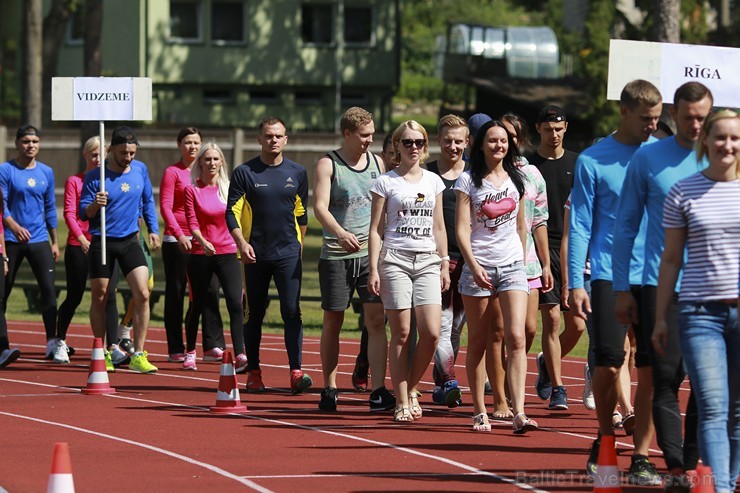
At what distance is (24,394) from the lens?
1315 centimetres

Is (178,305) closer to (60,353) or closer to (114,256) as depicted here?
(114,256)

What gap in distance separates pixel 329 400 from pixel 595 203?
12.1 ft

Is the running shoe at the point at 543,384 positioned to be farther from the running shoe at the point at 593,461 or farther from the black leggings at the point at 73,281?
the black leggings at the point at 73,281

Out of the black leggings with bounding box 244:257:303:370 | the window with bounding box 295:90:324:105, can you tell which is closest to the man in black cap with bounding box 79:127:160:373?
the black leggings with bounding box 244:257:303:370

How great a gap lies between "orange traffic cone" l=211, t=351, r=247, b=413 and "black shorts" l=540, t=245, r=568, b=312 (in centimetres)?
241

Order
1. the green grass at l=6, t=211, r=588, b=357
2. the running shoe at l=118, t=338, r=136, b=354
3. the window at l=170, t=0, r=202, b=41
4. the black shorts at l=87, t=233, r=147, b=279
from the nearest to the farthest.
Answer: the black shorts at l=87, t=233, r=147, b=279, the running shoe at l=118, t=338, r=136, b=354, the green grass at l=6, t=211, r=588, b=357, the window at l=170, t=0, r=202, b=41

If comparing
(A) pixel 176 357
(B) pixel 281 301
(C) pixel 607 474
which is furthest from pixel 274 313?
(C) pixel 607 474

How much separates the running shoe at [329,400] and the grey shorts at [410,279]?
1134mm

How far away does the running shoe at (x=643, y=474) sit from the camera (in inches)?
331

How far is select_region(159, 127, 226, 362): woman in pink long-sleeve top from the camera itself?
15031 millimetres

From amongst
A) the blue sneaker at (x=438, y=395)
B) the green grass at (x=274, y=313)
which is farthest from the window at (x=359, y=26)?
the blue sneaker at (x=438, y=395)

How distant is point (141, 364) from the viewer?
1480 centimetres

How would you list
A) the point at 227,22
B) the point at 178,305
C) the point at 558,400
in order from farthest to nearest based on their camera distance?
the point at 227,22
the point at 178,305
the point at 558,400

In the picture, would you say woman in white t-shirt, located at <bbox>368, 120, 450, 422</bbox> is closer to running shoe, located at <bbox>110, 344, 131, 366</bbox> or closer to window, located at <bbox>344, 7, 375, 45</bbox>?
running shoe, located at <bbox>110, 344, 131, 366</bbox>
